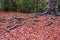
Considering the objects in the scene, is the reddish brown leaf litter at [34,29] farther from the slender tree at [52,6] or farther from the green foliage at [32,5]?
the green foliage at [32,5]

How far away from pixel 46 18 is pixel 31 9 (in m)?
2.84

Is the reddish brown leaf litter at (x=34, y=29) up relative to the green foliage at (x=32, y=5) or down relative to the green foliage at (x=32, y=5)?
down

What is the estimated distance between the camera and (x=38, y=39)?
6434 mm

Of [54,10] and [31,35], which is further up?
[54,10]

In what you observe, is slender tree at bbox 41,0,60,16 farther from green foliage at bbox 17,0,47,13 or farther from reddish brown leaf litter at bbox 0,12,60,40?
green foliage at bbox 17,0,47,13

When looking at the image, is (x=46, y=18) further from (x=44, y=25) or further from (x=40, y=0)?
(x=40, y=0)

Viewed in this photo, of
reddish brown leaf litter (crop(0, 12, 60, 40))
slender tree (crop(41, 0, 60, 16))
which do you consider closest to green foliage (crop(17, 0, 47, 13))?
slender tree (crop(41, 0, 60, 16))

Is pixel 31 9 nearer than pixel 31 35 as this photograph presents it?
No

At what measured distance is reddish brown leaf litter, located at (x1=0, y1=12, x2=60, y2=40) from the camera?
6611 mm

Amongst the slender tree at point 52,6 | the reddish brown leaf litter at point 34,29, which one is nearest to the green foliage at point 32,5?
the slender tree at point 52,6

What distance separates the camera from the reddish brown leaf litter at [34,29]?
6.61 meters

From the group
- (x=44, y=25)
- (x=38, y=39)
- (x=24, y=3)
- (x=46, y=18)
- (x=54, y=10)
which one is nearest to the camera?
(x=38, y=39)

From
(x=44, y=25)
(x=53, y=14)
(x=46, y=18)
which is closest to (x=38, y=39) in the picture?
(x=44, y=25)

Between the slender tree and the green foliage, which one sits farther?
the green foliage
